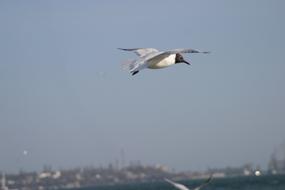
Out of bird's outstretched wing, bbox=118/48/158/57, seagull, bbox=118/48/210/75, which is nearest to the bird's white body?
seagull, bbox=118/48/210/75

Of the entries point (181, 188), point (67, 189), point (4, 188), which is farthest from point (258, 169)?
point (67, 189)

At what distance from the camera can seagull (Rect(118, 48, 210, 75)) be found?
17.2 m

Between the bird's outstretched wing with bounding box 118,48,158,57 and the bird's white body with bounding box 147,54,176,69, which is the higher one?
the bird's outstretched wing with bounding box 118,48,158,57

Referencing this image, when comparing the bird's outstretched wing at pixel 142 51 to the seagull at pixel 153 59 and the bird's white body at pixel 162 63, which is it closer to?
the seagull at pixel 153 59

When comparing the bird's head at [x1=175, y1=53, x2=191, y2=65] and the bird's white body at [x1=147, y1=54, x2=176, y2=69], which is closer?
the bird's white body at [x1=147, y1=54, x2=176, y2=69]

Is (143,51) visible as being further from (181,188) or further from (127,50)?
(181,188)

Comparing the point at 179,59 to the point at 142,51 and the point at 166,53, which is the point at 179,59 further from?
the point at 166,53

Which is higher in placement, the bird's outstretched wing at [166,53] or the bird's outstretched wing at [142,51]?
the bird's outstretched wing at [142,51]

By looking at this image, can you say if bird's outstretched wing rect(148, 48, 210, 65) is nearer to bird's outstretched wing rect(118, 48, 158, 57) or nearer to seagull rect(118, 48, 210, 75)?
seagull rect(118, 48, 210, 75)

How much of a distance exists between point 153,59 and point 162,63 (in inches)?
→ 44.6

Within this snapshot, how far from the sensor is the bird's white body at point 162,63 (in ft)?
62.3

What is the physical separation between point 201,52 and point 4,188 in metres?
92.2

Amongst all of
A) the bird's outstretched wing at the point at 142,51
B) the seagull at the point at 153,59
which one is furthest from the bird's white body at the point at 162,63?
the bird's outstretched wing at the point at 142,51

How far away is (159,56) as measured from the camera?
1889 centimetres
